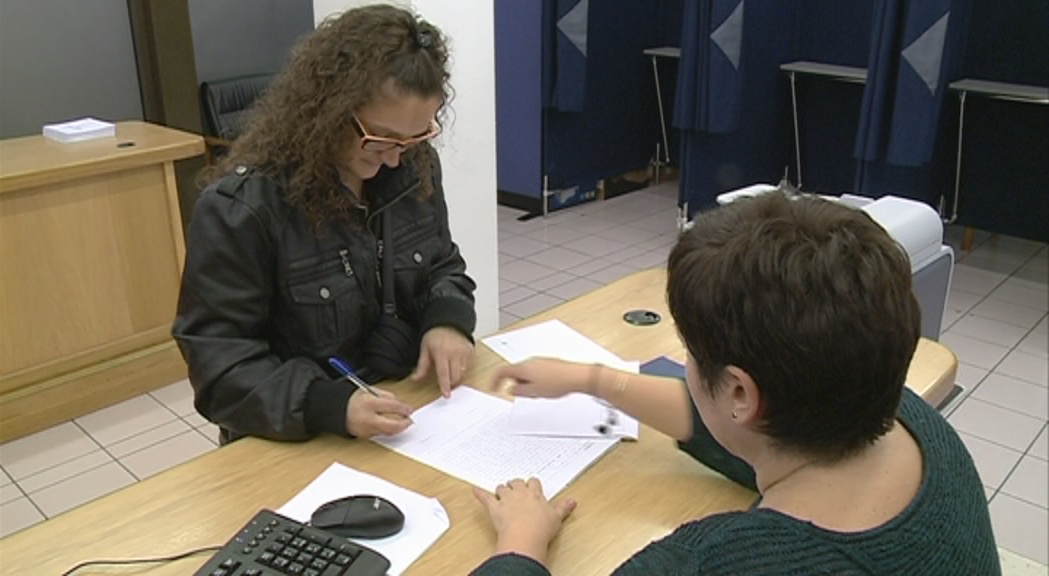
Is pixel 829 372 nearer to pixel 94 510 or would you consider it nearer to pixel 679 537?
pixel 679 537

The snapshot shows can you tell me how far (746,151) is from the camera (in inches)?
189

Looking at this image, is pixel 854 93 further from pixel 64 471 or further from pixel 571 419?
pixel 64 471

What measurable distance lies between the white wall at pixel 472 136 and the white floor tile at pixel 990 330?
200 cm

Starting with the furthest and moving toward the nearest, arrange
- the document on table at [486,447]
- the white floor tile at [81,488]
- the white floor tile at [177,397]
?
the white floor tile at [177,397]
the white floor tile at [81,488]
the document on table at [486,447]

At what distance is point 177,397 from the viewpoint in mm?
3080

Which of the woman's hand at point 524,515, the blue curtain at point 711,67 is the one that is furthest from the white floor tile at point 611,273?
the woman's hand at point 524,515

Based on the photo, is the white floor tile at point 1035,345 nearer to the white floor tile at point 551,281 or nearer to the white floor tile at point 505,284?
the white floor tile at point 551,281

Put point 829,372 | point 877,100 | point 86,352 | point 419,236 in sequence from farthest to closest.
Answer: point 877,100, point 86,352, point 419,236, point 829,372

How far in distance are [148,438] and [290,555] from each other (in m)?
2.04

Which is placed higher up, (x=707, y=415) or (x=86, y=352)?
(x=707, y=415)

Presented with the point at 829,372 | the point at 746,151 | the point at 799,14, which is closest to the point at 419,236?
the point at 829,372

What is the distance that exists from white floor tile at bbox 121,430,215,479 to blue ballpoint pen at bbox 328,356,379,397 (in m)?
1.37

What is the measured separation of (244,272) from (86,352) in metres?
1.92

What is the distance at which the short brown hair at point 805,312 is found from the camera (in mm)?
750
